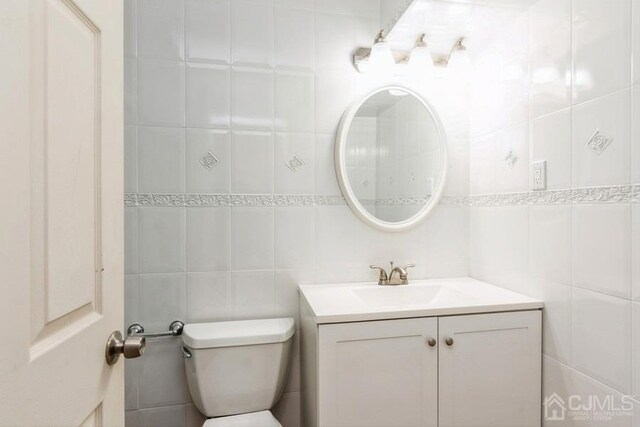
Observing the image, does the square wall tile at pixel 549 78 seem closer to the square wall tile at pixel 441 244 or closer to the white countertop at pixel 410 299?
the square wall tile at pixel 441 244

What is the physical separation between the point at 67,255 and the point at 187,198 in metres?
0.97

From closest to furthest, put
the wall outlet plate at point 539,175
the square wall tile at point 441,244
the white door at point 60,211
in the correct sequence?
the white door at point 60,211 < the wall outlet plate at point 539,175 < the square wall tile at point 441,244

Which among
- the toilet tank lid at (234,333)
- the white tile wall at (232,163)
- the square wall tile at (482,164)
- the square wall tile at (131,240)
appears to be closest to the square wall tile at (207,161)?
the white tile wall at (232,163)

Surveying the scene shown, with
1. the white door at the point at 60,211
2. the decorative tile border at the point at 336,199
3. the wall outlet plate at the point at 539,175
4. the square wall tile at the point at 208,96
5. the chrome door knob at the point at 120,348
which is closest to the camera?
the white door at the point at 60,211

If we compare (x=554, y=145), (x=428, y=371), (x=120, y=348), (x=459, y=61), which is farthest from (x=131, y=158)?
(x=554, y=145)

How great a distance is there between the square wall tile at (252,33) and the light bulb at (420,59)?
2.16ft

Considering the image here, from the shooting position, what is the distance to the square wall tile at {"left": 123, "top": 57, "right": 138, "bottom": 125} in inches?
55.2

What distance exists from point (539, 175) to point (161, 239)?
4.97 feet

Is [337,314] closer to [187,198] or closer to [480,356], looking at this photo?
[480,356]

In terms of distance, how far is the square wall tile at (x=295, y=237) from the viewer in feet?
5.07

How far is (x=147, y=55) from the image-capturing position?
142 centimetres

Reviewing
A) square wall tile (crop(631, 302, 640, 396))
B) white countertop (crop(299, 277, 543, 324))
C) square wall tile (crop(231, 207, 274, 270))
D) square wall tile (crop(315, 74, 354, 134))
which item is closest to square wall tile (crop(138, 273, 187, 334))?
square wall tile (crop(231, 207, 274, 270))

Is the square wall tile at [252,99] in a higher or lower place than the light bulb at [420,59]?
lower

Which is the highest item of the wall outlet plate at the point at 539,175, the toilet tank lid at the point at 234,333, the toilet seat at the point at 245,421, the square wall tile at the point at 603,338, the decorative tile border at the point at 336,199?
the wall outlet plate at the point at 539,175
